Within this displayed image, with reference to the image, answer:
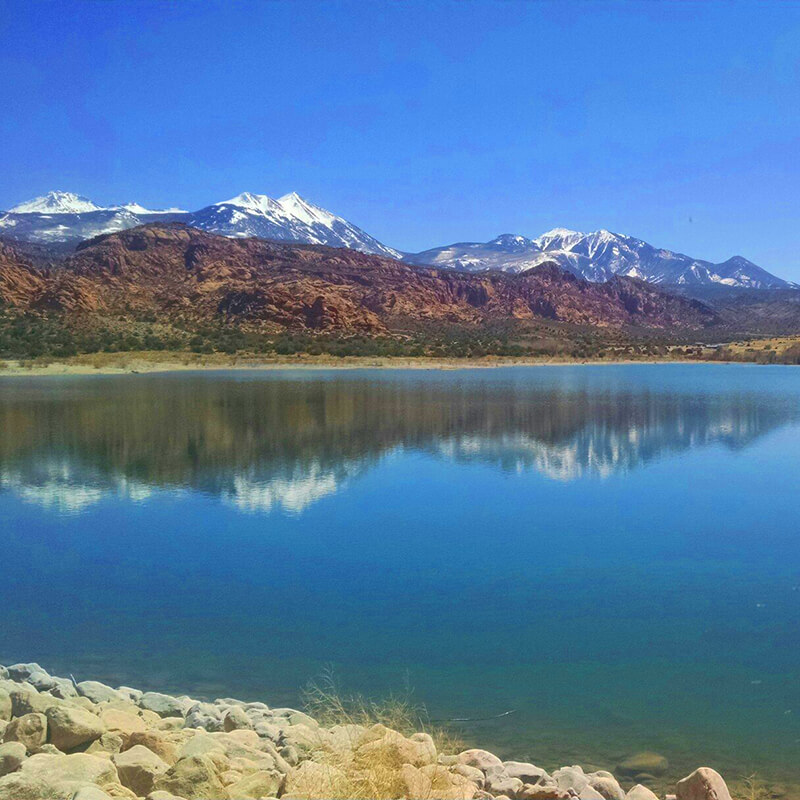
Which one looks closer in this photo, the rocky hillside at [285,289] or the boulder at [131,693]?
the boulder at [131,693]

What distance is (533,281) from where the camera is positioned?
13625cm

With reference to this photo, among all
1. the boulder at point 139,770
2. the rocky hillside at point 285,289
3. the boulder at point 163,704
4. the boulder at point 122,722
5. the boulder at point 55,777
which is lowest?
the boulder at point 163,704

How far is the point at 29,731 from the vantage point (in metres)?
5.15

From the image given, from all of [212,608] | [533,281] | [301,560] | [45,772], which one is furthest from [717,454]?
A: [533,281]

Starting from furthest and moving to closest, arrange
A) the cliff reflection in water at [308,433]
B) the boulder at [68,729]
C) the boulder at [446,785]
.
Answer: the cliff reflection in water at [308,433]
the boulder at [68,729]
the boulder at [446,785]

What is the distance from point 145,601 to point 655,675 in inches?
213

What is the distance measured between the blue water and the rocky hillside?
59.9 metres

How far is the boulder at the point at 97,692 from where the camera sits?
6.46m

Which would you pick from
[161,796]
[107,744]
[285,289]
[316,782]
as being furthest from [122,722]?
[285,289]

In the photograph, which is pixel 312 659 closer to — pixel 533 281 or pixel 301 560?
pixel 301 560

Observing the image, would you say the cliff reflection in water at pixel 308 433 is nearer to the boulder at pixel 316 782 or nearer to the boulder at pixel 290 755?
the boulder at pixel 290 755

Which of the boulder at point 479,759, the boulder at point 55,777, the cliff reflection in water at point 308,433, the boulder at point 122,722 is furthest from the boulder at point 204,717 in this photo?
the cliff reflection in water at point 308,433

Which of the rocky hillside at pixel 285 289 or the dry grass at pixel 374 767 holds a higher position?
the rocky hillside at pixel 285 289

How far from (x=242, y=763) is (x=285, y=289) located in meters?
80.7
